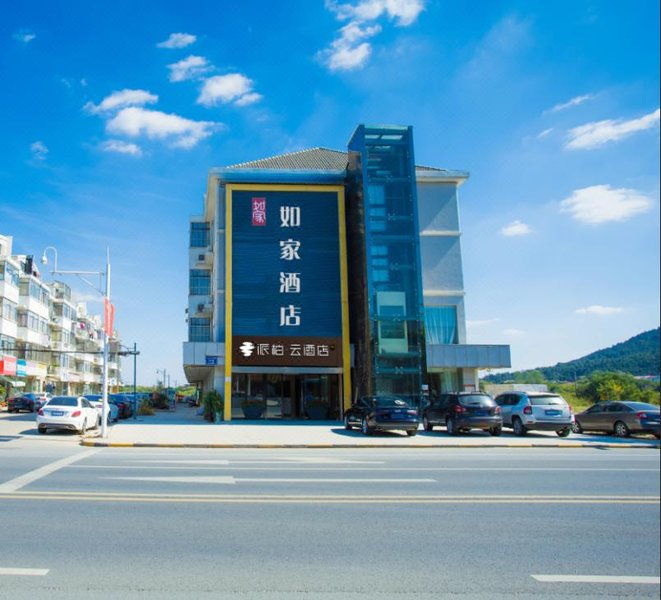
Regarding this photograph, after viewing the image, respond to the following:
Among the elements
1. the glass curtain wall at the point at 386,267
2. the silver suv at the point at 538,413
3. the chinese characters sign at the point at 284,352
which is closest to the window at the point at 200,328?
the chinese characters sign at the point at 284,352

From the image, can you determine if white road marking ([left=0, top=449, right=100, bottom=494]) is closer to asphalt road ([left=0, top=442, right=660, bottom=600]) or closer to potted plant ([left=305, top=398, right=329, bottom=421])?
asphalt road ([left=0, top=442, right=660, bottom=600])

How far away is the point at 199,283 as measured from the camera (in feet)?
159

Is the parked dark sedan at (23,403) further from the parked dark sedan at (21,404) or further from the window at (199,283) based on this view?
the window at (199,283)

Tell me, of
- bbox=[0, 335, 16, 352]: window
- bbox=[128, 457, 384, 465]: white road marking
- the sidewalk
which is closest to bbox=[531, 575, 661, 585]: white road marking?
bbox=[128, 457, 384, 465]: white road marking

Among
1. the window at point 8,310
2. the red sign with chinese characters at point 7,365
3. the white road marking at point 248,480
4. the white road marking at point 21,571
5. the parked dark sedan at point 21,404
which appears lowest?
the parked dark sedan at point 21,404

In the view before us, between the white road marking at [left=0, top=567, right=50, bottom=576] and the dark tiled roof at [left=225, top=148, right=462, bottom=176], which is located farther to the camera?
the dark tiled roof at [left=225, top=148, right=462, bottom=176]

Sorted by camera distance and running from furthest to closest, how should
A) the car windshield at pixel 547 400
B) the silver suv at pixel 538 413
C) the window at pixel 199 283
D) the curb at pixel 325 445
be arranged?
the window at pixel 199 283, the car windshield at pixel 547 400, the silver suv at pixel 538 413, the curb at pixel 325 445

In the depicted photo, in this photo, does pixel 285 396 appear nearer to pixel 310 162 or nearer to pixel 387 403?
pixel 387 403

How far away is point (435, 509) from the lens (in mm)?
8266

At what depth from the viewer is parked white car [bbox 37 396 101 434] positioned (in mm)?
23328

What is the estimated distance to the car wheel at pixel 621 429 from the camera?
2134 cm

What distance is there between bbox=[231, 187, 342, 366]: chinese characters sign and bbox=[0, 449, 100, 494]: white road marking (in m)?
17.8

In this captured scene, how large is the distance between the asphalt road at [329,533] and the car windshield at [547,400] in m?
10.3

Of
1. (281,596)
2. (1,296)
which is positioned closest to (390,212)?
(281,596)
